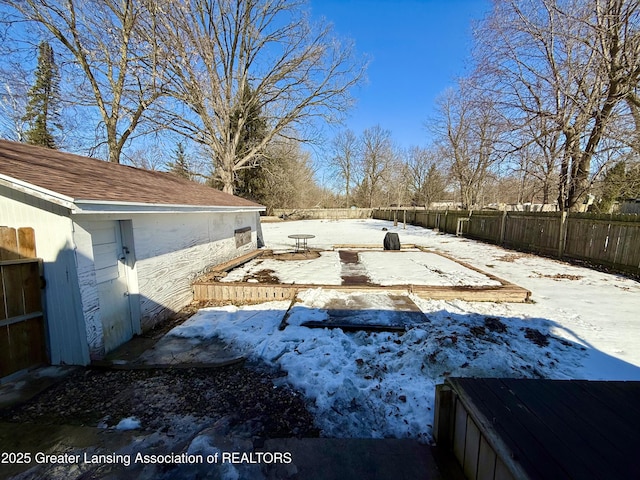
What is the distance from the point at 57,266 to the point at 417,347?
427 centimetres

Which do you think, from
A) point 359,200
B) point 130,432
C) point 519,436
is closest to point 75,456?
point 130,432

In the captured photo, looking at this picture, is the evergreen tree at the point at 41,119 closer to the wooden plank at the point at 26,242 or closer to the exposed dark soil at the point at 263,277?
the exposed dark soil at the point at 263,277

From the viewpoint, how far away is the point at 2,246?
2.83 metres

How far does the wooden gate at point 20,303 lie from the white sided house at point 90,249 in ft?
0.29

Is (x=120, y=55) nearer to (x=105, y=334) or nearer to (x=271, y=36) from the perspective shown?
(x=271, y=36)

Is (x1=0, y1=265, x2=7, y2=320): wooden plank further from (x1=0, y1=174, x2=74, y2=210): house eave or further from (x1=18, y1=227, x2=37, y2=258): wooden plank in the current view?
(x1=0, y1=174, x2=74, y2=210): house eave

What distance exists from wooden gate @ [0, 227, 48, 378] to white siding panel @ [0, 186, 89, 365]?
85mm

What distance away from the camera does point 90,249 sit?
315 centimetres

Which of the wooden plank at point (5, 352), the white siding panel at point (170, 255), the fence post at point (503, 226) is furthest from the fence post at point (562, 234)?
the wooden plank at point (5, 352)

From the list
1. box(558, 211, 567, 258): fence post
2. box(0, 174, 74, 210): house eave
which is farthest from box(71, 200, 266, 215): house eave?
box(558, 211, 567, 258): fence post

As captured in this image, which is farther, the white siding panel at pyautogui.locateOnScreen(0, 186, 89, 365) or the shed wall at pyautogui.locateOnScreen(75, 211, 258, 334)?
the shed wall at pyautogui.locateOnScreen(75, 211, 258, 334)

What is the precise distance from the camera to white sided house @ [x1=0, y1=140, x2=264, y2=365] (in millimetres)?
2920

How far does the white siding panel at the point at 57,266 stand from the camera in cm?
293

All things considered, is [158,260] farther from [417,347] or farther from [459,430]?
[459,430]
